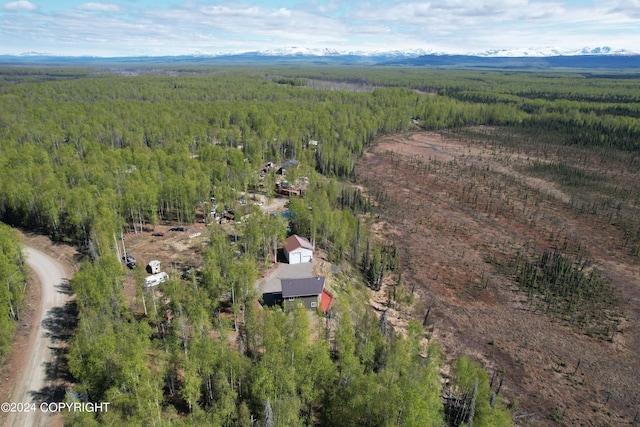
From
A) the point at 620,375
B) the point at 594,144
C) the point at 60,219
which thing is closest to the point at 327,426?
the point at 620,375

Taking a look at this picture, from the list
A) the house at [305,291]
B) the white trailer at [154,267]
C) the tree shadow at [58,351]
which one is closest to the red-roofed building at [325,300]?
the house at [305,291]

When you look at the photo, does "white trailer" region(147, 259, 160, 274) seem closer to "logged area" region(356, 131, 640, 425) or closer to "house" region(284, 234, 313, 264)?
"house" region(284, 234, 313, 264)

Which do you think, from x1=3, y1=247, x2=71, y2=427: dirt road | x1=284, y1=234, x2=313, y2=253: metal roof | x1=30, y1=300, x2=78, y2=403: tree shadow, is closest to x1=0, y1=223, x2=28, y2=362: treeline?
x1=3, y1=247, x2=71, y2=427: dirt road

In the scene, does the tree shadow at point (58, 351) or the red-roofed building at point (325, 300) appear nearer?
the tree shadow at point (58, 351)

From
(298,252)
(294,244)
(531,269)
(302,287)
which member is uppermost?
(294,244)

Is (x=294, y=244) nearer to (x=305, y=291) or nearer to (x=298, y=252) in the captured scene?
(x=298, y=252)

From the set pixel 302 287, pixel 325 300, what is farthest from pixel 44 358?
pixel 325 300

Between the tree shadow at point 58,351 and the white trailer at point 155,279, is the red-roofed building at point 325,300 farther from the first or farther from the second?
the tree shadow at point 58,351
